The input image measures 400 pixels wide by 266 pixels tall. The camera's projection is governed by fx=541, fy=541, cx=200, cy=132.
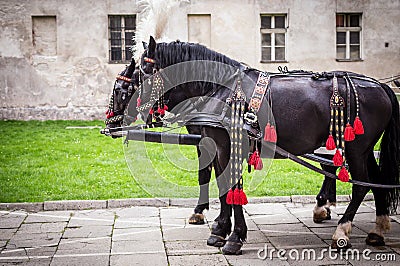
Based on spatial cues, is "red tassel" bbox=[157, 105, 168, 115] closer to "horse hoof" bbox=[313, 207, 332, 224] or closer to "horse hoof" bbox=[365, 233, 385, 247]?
"horse hoof" bbox=[313, 207, 332, 224]

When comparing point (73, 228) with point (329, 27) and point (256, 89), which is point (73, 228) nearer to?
point (256, 89)

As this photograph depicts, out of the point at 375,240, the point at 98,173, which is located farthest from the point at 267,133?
the point at 98,173

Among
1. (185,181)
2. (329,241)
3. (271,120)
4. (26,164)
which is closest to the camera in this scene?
(271,120)

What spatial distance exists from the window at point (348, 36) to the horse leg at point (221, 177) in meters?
13.3

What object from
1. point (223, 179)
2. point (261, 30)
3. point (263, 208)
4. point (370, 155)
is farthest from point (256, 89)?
point (261, 30)

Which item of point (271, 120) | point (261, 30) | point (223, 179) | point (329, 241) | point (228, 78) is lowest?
point (329, 241)

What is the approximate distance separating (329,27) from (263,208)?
11.9 m

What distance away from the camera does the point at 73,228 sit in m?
5.69

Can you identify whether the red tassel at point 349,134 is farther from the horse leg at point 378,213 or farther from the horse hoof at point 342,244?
the horse hoof at point 342,244

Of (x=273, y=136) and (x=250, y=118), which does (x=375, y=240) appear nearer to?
(x=273, y=136)

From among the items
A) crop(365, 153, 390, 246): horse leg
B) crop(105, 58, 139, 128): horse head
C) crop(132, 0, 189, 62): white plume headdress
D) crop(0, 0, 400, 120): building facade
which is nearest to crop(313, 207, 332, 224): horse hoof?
crop(365, 153, 390, 246): horse leg

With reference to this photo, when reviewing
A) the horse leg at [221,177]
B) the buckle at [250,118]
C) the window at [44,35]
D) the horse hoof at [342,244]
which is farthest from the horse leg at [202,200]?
the window at [44,35]

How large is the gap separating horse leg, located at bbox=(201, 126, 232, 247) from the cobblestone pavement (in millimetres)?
136

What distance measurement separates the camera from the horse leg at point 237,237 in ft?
15.7
